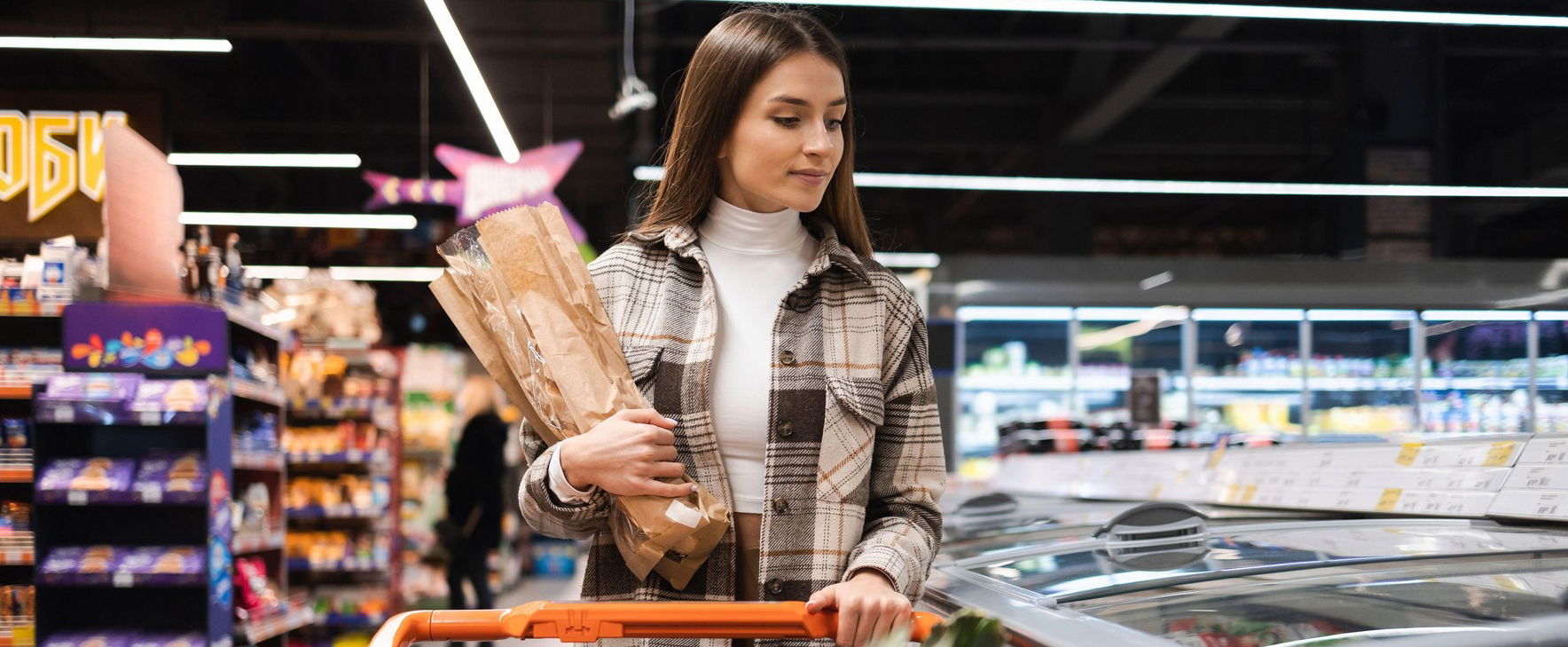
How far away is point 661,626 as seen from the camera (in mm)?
1115

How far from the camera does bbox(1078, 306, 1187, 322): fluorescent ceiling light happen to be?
11.4m

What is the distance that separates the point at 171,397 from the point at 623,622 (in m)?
3.58

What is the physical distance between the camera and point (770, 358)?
1.33 metres

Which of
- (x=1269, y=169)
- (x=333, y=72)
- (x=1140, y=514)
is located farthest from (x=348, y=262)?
(x=1140, y=514)

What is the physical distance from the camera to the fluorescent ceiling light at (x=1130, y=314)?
449 inches

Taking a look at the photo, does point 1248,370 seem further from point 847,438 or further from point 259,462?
point 847,438

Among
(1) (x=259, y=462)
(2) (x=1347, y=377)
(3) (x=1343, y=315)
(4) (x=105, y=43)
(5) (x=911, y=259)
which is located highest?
(4) (x=105, y=43)

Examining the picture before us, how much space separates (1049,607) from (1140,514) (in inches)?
25.9

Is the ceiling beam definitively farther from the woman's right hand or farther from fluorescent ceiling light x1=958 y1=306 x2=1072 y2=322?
the woman's right hand

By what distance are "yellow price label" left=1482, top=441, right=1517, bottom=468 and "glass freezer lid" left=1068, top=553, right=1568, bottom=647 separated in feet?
1.47

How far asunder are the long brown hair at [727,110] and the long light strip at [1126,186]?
782cm

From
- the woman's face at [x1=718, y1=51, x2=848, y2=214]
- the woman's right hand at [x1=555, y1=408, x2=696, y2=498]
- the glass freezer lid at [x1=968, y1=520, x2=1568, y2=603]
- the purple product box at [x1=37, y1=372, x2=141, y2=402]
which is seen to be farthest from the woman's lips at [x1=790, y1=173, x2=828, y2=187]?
the purple product box at [x1=37, y1=372, x2=141, y2=402]

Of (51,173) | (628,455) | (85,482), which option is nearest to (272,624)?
(85,482)

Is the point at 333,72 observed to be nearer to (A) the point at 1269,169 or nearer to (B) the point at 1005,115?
(B) the point at 1005,115
